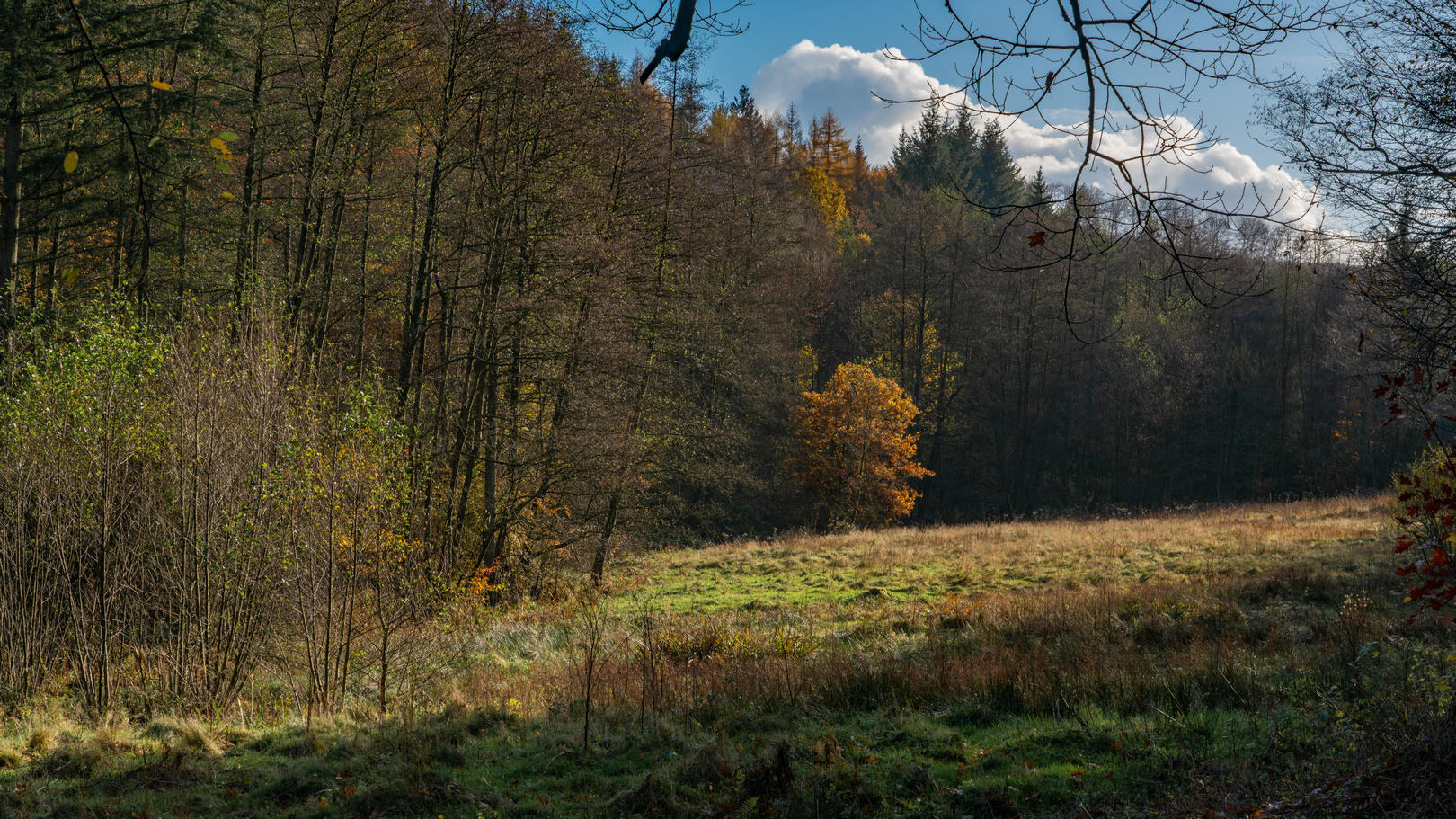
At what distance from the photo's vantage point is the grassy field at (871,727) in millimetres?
4418

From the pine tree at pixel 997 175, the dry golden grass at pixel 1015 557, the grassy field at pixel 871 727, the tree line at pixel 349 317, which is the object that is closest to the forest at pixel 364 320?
the tree line at pixel 349 317

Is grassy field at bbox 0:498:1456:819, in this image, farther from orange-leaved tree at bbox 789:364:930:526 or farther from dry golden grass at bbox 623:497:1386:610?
orange-leaved tree at bbox 789:364:930:526

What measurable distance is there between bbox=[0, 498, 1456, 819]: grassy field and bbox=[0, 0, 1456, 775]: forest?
138 cm

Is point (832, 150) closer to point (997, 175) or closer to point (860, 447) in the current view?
point (997, 175)

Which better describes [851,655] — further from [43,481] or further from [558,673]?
[43,481]

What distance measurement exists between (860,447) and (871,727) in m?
24.4

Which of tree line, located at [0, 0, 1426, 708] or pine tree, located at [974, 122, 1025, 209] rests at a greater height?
pine tree, located at [974, 122, 1025, 209]

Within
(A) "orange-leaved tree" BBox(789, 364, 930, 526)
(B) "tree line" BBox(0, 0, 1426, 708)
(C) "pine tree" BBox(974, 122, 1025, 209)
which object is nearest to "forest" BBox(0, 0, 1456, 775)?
(B) "tree line" BBox(0, 0, 1426, 708)

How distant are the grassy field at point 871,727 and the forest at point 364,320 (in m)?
1.38

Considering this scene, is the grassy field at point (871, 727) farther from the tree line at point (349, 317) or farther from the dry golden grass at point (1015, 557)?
the dry golden grass at point (1015, 557)

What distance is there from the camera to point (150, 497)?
8414 millimetres

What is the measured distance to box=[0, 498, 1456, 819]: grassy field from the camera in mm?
4418

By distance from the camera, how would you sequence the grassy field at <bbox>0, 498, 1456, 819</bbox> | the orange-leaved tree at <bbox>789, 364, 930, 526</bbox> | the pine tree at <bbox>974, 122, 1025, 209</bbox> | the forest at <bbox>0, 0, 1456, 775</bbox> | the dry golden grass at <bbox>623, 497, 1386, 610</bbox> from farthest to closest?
the pine tree at <bbox>974, 122, 1025, 209</bbox> → the orange-leaved tree at <bbox>789, 364, 930, 526</bbox> → the dry golden grass at <bbox>623, 497, 1386, 610</bbox> → the forest at <bbox>0, 0, 1456, 775</bbox> → the grassy field at <bbox>0, 498, 1456, 819</bbox>

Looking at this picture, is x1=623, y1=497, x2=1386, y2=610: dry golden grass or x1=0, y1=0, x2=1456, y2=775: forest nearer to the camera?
x1=0, y1=0, x2=1456, y2=775: forest
